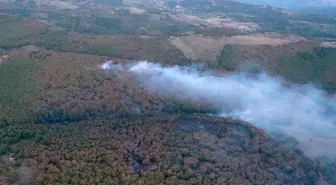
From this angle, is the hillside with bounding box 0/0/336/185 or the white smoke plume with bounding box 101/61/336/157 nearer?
the hillside with bounding box 0/0/336/185

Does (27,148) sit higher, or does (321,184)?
(27,148)

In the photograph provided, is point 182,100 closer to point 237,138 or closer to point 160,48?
point 237,138

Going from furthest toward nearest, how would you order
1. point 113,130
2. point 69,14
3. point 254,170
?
point 69,14, point 113,130, point 254,170

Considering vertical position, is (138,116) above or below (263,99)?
below

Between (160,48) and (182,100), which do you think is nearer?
(182,100)

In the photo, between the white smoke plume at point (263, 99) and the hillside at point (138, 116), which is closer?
the hillside at point (138, 116)

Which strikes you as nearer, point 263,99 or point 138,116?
point 138,116

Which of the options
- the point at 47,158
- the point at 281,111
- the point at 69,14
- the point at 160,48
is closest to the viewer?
the point at 47,158

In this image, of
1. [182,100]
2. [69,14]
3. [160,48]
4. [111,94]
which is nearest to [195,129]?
[182,100]
